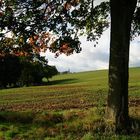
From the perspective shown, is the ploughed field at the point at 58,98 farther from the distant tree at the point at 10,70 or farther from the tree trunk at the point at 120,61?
the distant tree at the point at 10,70

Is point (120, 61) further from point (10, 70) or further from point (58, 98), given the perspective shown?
point (10, 70)

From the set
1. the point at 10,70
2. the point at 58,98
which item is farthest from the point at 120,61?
the point at 10,70

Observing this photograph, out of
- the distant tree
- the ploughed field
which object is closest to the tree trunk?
the ploughed field

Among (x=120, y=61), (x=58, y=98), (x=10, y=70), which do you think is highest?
(x=10, y=70)

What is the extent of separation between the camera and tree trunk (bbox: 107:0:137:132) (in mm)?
16359

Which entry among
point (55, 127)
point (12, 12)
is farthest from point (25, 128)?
point (12, 12)

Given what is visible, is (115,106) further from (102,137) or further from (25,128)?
(25,128)

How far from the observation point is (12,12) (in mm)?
17594

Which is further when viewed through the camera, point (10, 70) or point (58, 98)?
point (10, 70)

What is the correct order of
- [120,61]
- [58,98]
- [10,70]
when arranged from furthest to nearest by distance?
[10,70], [58,98], [120,61]

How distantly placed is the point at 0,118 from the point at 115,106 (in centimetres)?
594

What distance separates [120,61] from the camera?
1633 centimetres

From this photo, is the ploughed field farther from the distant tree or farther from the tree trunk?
the distant tree

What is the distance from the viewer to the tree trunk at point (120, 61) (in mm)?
16359
